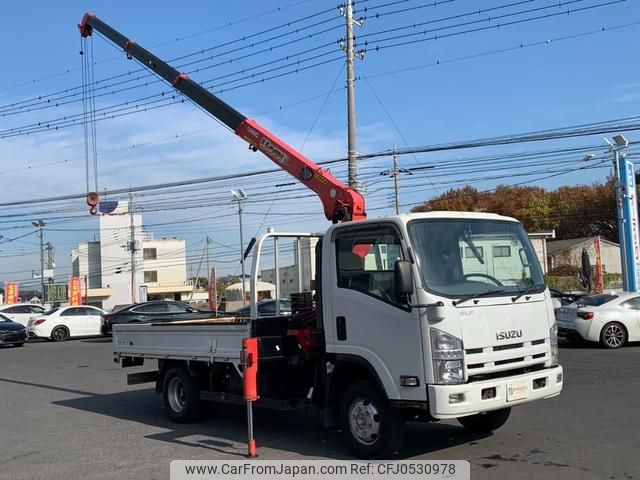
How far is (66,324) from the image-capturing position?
29625 mm

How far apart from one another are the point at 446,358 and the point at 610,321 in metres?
12.0

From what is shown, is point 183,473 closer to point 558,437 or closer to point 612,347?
point 558,437

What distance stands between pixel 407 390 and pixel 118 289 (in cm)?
9550

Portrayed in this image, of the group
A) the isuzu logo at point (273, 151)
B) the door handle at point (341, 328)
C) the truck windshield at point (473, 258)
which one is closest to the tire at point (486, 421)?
the truck windshield at point (473, 258)

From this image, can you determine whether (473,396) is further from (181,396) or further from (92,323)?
(92,323)

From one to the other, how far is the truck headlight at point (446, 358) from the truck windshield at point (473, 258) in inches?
16.7

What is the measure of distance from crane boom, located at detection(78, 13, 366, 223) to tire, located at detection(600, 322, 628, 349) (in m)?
9.16

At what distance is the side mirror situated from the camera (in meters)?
6.14

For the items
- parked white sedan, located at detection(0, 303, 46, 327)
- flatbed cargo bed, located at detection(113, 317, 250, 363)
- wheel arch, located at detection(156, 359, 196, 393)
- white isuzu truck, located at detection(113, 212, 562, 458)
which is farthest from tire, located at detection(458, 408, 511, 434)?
parked white sedan, located at detection(0, 303, 46, 327)

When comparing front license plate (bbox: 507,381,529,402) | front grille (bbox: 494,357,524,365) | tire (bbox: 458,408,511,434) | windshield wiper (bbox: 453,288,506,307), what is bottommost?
tire (bbox: 458,408,511,434)

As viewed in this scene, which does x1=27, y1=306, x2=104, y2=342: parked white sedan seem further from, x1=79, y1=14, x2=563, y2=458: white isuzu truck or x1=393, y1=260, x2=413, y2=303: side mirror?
x1=393, y1=260, x2=413, y2=303: side mirror

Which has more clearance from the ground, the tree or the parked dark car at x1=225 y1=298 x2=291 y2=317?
the tree

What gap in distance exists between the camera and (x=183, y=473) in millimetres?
6273

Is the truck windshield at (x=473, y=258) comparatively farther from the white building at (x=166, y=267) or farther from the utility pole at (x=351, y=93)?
the white building at (x=166, y=267)
